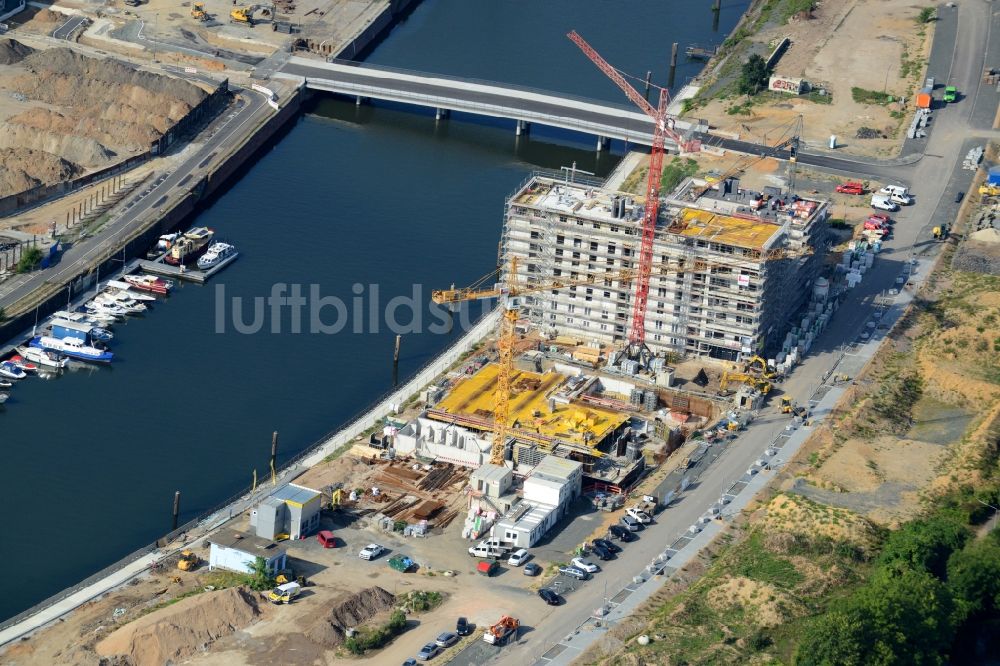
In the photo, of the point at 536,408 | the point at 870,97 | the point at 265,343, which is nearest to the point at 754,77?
the point at 870,97

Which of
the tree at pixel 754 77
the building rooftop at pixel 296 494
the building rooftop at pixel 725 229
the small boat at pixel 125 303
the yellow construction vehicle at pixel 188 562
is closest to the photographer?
the yellow construction vehicle at pixel 188 562

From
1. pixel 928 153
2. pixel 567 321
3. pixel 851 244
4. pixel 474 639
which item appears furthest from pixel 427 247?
pixel 474 639

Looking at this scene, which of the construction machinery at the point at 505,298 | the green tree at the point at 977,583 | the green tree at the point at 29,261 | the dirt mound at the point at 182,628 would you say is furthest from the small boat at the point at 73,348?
the green tree at the point at 977,583

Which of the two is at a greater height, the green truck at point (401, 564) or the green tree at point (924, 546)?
the green tree at point (924, 546)

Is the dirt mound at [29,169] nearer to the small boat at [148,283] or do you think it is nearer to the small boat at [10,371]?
the small boat at [148,283]

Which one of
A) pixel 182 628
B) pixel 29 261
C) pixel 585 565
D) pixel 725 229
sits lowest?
pixel 182 628

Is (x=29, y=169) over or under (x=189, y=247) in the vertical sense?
over

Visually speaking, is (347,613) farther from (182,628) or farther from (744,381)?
(744,381)

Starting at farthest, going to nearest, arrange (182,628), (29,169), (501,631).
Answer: (29,169)
(501,631)
(182,628)
